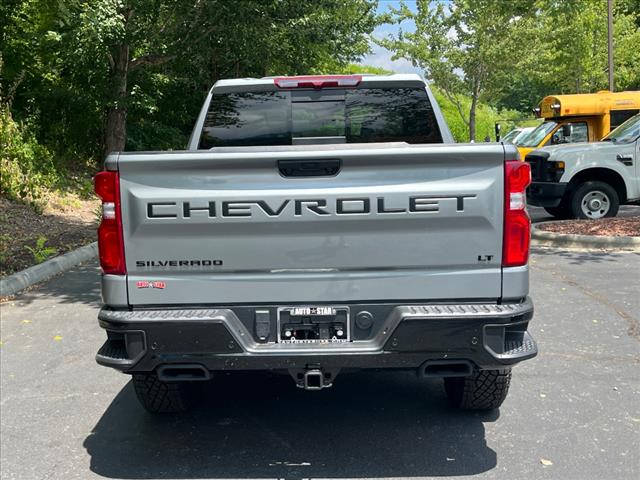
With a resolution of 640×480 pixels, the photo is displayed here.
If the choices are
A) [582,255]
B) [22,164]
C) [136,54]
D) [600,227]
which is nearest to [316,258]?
[582,255]

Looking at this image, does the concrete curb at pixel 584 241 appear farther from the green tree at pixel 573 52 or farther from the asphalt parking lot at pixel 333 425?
the green tree at pixel 573 52

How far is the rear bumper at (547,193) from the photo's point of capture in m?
12.1

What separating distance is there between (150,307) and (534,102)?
8550 cm

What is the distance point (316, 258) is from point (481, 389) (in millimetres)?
1463

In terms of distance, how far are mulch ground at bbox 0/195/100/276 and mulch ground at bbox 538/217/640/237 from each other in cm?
740

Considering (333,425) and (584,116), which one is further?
(584,116)

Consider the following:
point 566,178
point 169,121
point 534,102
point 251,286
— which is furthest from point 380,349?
point 534,102

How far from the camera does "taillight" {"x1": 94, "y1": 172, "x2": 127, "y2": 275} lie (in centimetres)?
334

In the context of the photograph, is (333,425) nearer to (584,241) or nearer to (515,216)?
(515,216)

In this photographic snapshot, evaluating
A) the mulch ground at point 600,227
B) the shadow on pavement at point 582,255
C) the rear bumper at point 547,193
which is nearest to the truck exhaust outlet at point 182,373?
the shadow on pavement at point 582,255

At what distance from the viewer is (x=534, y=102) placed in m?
83.1

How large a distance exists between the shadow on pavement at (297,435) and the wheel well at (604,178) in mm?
8497

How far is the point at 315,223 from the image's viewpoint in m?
3.32

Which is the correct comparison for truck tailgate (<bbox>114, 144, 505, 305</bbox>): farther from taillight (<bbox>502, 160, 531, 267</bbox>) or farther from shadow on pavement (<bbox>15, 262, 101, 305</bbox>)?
shadow on pavement (<bbox>15, 262, 101, 305</bbox>)
